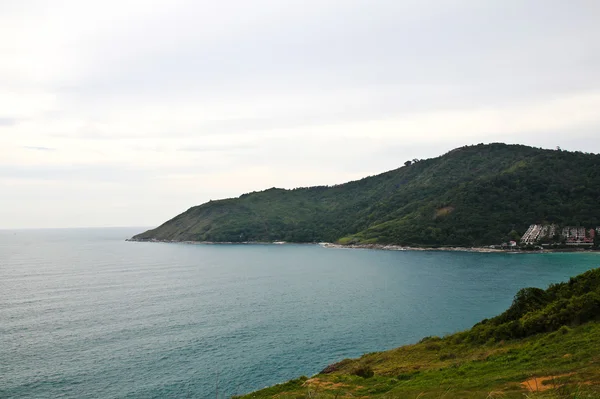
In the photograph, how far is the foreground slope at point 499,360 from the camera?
2638 centimetres

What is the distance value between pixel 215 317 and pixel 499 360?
A: 5839 centimetres

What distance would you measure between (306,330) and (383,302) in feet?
98.0

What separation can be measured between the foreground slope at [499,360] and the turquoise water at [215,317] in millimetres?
14194

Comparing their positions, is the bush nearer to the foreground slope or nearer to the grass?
the foreground slope

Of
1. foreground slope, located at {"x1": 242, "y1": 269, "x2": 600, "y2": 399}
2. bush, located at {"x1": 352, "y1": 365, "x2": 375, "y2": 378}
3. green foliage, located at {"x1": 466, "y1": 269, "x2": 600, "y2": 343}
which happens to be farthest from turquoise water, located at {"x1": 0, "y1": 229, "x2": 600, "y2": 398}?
green foliage, located at {"x1": 466, "y1": 269, "x2": 600, "y2": 343}

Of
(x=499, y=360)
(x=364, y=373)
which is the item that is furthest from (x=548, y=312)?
(x=364, y=373)

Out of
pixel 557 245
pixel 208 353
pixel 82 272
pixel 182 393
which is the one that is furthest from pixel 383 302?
pixel 557 245

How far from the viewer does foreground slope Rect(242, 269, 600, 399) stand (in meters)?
26.4

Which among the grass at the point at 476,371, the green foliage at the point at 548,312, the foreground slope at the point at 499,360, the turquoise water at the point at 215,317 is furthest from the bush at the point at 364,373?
the green foliage at the point at 548,312

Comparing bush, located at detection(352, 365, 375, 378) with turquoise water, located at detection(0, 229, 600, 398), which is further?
turquoise water, located at detection(0, 229, 600, 398)

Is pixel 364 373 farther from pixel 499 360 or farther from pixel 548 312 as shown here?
pixel 548 312

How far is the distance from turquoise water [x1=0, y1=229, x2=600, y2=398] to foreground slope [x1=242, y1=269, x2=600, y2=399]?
14194mm

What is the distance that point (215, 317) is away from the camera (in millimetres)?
80688

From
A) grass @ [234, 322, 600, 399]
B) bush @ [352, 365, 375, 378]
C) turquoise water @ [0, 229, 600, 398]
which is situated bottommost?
turquoise water @ [0, 229, 600, 398]
